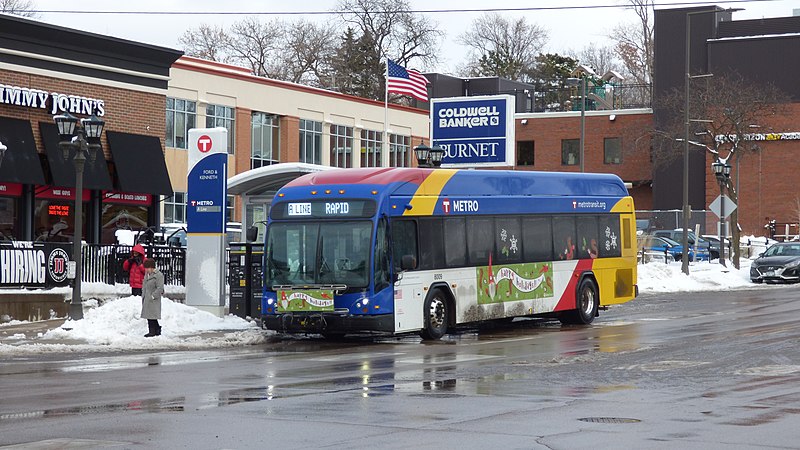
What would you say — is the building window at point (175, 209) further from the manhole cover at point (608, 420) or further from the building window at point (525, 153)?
the manhole cover at point (608, 420)

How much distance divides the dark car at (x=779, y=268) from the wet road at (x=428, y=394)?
24.4 meters

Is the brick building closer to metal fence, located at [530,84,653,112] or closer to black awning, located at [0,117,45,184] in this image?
black awning, located at [0,117,45,184]

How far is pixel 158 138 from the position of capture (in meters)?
35.3

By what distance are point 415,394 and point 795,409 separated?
13.5ft

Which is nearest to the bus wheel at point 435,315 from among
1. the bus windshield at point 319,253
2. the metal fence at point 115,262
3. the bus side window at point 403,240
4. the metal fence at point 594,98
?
the bus side window at point 403,240

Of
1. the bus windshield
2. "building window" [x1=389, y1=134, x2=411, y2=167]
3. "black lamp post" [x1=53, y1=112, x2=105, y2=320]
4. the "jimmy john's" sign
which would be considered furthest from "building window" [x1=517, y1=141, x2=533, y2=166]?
the bus windshield

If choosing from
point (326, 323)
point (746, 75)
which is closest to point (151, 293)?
point (326, 323)

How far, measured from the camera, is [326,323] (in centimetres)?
2216

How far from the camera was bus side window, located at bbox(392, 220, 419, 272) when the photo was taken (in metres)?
22.2

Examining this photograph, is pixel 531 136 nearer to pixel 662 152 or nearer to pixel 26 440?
pixel 662 152

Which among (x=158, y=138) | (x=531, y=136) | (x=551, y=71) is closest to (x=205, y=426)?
(x=158, y=138)

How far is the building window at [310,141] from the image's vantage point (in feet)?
201

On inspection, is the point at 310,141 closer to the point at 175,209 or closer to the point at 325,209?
the point at 175,209

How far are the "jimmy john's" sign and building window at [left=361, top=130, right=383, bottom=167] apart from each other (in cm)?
3296
